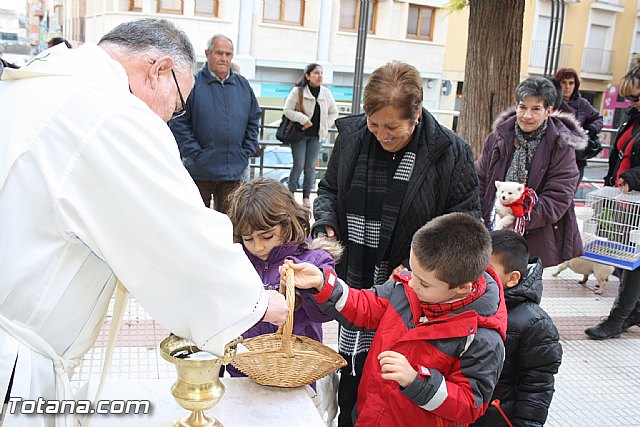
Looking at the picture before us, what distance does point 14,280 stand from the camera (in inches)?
57.3

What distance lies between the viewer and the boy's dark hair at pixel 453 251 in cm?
200

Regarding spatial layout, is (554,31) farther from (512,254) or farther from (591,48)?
(591,48)

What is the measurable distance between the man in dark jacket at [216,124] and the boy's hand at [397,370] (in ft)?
11.9

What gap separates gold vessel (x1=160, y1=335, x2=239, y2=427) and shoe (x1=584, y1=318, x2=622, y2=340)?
3.98m

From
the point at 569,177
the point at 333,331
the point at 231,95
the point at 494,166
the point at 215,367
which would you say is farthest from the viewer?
the point at 231,95

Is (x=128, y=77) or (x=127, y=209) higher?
(x=128, y=77)

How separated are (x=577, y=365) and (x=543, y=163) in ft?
5.18

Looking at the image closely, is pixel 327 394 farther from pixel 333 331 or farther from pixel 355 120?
pixel 333 331

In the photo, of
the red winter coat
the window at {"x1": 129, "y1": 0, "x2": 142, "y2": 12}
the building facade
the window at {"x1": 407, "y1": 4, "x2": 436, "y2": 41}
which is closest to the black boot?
Answer: the red winter coat

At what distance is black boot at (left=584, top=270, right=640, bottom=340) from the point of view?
4.76 meters

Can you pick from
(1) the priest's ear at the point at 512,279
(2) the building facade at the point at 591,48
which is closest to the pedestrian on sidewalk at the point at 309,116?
(1) the priest's ear at the point at 512,279

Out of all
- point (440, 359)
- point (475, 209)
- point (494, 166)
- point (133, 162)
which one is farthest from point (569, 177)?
point (133, 162)

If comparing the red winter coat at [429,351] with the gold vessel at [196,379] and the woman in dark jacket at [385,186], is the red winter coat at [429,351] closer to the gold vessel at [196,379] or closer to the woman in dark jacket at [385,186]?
the woman in dark jacket at [385,186]

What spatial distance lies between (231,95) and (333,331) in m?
2.18
